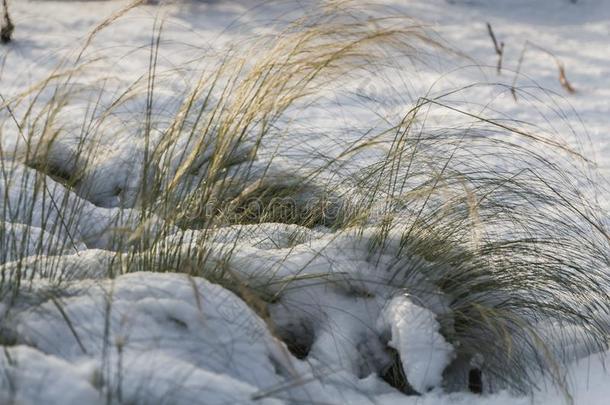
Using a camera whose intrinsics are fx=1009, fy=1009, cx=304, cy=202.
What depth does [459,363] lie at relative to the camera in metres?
2.39

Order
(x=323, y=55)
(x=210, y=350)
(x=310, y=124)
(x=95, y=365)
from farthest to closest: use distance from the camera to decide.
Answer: (x=310, y=124) < (x=323, y=55) < (x=210, y=350) < (x=95, y=365)

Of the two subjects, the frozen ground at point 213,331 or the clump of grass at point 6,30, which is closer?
the frozen ground at point 213,331

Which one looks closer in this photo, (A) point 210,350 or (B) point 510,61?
(A) point 210,350

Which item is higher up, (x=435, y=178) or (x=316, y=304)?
(x=435, y=178)

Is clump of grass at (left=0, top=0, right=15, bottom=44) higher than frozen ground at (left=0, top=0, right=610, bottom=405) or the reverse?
higher

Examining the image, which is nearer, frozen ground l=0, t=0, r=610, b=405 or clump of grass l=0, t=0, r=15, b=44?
frozen ground l=0, t=0, r=610, b=405

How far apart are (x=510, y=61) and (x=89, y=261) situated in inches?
136

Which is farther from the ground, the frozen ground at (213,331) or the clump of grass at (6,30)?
the clump of grass at (6,30)

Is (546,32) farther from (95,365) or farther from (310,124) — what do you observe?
(95,365)

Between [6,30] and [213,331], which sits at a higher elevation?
[6,30]

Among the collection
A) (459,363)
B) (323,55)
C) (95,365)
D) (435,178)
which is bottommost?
(459,363)

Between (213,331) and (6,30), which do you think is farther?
(6,30)

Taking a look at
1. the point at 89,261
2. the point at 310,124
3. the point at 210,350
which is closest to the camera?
the point at 210,350

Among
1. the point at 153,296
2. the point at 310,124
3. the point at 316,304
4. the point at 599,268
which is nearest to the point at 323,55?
the point at 316,304
